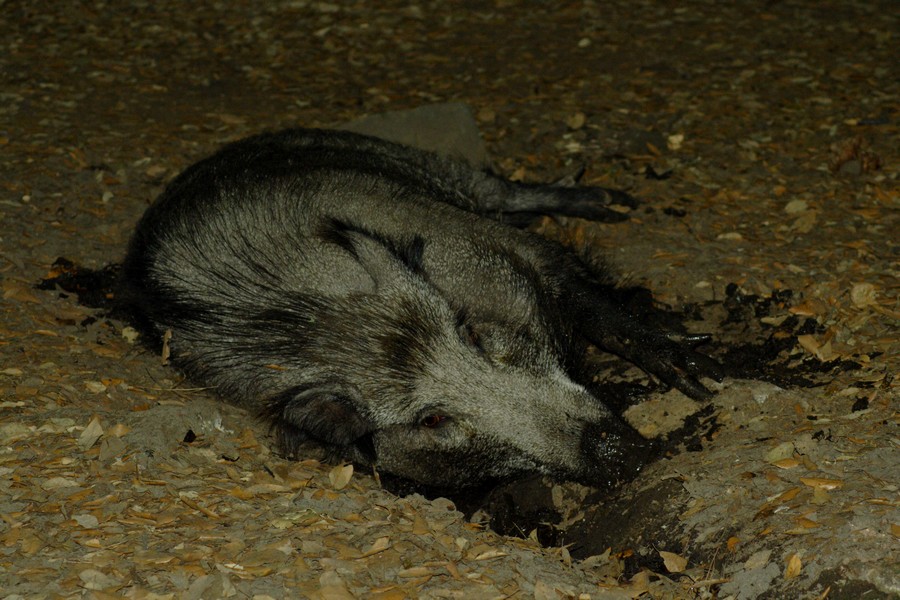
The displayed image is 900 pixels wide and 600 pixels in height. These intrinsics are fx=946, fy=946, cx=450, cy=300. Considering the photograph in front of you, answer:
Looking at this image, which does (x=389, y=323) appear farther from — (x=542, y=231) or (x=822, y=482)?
(x=542, y=231)

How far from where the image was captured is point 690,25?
8.81 meters

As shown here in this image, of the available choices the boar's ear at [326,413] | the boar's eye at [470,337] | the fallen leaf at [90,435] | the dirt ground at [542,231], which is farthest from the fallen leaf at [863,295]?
the fallen leaf at [90,435]

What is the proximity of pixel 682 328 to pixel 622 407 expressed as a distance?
707 mm

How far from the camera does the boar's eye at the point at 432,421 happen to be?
14.2 ft

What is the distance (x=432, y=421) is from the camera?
437cm

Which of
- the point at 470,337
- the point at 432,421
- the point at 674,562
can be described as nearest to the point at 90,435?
the point at 432,421

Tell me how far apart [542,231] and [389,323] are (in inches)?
87.3

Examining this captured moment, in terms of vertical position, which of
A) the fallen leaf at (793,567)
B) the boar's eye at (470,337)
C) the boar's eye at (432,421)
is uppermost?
the boar's eye at (470,337)

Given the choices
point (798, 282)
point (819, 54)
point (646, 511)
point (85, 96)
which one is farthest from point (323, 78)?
point (646, 511)

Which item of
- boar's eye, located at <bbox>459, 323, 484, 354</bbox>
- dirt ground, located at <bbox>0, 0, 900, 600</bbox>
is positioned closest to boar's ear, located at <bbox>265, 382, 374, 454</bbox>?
dirt ground, located at <bbox>0, 0, 900, 600</bbox>

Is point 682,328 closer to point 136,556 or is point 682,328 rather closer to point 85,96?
point 136,556

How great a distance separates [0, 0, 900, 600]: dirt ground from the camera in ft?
11.1

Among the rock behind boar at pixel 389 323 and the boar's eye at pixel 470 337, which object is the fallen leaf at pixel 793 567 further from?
the boar's eye at pixel 470 337

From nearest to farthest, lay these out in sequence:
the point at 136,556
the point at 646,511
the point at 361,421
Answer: the point at 136,556
the point at 646,511
the point at 361,421
